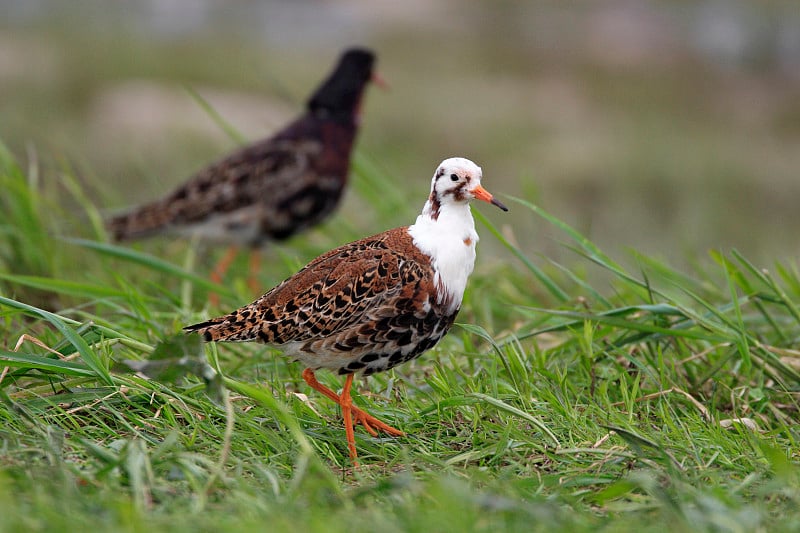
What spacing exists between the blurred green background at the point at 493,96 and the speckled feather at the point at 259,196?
4.09 feet

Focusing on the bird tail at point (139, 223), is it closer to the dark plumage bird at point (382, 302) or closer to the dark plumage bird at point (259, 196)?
the dark plumage bird at point (259, 196)

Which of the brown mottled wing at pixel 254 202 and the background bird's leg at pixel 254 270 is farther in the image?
the brown mottled wing at pixel 254 202

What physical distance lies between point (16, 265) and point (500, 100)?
480 inches

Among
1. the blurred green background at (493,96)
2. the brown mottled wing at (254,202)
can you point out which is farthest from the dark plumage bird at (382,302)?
the blurred green background at (493,96)

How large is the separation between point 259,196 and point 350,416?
162 inches

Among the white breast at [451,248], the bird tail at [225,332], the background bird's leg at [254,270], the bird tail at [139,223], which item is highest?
the white breast at [451,248]

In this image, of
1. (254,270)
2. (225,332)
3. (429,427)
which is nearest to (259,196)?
(254,270)

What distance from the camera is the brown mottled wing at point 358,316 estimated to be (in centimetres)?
492

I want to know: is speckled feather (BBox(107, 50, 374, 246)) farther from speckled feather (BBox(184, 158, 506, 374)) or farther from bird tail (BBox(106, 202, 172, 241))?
speckled feather (BBox(184, 158, 506, 374))

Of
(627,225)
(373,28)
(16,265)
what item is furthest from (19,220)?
(373,28)

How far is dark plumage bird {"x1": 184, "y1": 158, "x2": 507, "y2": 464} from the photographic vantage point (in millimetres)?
4918

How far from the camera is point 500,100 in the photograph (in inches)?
731

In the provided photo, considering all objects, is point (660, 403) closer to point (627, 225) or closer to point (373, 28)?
point (627, 225)

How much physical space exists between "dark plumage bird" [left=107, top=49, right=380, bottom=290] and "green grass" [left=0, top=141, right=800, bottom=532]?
6.12 ft
